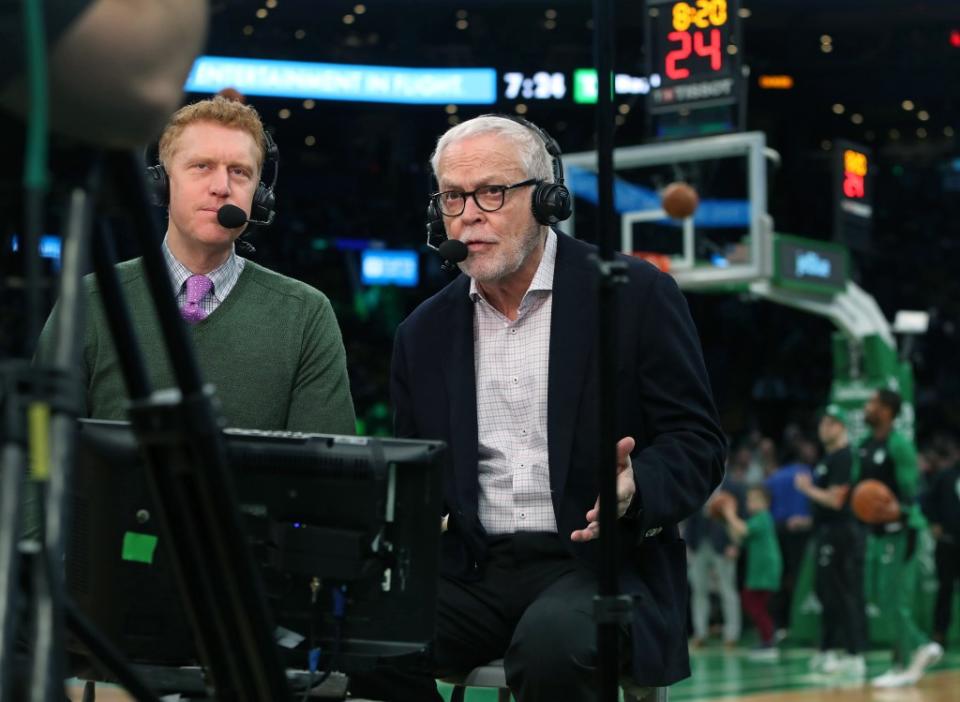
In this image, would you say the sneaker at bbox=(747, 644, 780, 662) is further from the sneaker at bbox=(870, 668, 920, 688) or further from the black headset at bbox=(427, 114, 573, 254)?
the black headset at bbox=(427, 114, 573, 254)

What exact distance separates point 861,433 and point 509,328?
911 cm

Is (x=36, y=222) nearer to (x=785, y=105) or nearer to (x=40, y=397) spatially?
(x=40, y=397)

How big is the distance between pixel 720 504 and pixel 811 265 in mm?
2215

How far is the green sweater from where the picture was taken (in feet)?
8.55

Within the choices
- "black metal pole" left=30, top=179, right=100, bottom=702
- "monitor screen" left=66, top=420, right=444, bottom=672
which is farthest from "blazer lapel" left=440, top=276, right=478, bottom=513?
"black metal pole" left=30, top=179, right=100, bottom=702

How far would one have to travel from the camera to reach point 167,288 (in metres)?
1.31

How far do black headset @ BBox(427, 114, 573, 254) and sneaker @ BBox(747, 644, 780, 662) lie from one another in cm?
875

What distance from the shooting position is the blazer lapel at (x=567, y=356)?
254 centimetres

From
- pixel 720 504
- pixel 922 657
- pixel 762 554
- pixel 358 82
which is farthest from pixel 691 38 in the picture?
pixel 358 82

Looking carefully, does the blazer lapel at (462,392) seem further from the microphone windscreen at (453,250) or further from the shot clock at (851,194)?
the shot clock at (851,194)

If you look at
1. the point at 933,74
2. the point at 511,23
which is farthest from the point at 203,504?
the point at 933,74

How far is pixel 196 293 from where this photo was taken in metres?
2.70

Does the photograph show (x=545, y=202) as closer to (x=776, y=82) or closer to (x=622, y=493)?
(x=622, y=493)

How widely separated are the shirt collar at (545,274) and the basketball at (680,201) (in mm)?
7030
